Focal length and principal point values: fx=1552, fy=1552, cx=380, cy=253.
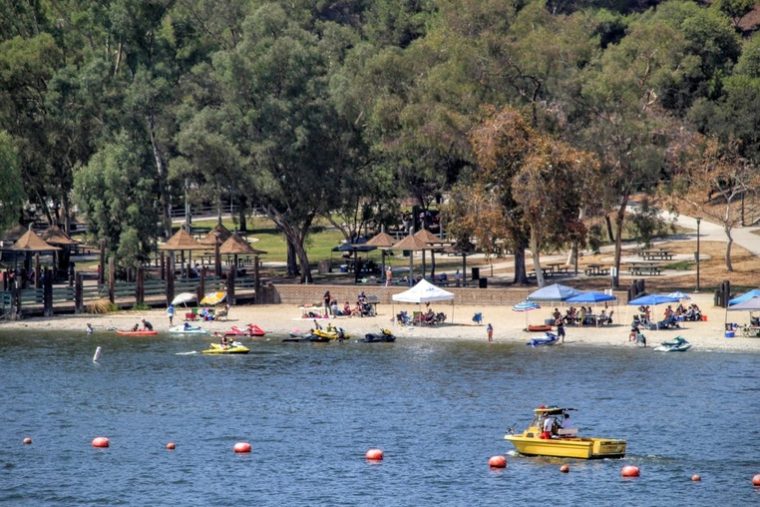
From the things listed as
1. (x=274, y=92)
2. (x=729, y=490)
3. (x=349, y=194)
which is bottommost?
(x=729, y=490)

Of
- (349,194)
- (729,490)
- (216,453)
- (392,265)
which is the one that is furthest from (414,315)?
(729,490)

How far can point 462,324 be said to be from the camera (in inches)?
3666

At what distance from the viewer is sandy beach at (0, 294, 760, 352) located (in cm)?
8594

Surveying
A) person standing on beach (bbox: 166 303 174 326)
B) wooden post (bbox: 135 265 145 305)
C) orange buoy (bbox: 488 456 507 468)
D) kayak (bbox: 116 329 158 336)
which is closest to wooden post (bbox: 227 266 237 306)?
wooden post (bbox: 135 265 145 305)

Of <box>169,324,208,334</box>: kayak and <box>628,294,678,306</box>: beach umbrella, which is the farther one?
<box>169,324,208,334</box>: kayak

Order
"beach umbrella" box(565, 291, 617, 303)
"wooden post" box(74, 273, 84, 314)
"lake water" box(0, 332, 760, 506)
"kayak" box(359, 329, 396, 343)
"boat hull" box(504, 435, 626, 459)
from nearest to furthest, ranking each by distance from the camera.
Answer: "lake water" box(0, 332, 760, 506) → "boat hull" box(504, 435, 626, 459) → "beach umbrella" box(565, 291, 617, 303) → "kayak" box(359, 329, 396, 343) → "wooden post" box(74, 273, 84, 314)

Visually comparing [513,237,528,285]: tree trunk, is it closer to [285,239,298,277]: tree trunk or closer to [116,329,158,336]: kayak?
[285,239,298,277]: tree trunk

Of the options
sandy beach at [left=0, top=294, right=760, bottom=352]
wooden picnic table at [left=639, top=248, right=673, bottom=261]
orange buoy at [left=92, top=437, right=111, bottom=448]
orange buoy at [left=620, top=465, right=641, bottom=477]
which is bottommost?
orange buoy at [left=620, top=465, right=641, bottom=477]

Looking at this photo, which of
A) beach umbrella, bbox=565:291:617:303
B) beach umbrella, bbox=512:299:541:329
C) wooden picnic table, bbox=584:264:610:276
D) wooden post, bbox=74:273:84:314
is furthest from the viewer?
wooden picnic table, bbox=584:264:610:276

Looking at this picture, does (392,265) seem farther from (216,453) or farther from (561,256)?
(216,453)

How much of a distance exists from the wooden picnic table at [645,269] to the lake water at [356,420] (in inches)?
902

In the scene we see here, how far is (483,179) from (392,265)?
22.5m

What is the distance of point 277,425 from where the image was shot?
67188mm

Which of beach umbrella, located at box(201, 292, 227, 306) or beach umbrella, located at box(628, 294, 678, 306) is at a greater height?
beach umbrella, located at box(628, 294, 678, 306)
